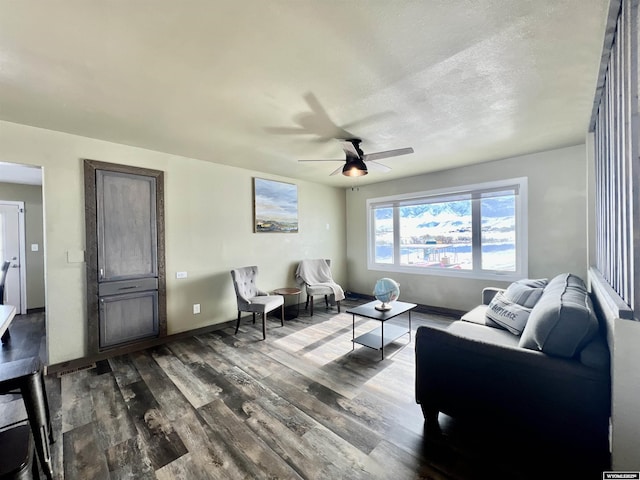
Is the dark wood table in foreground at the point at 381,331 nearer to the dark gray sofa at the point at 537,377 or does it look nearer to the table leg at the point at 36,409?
the dark gray sofa at the point at 537,377

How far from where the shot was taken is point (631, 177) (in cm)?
125

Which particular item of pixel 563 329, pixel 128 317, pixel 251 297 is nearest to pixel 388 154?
pixel 563 329

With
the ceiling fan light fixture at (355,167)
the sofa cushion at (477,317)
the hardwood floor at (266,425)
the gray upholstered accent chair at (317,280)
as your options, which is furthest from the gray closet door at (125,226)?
the sofa cushion at (477,317)

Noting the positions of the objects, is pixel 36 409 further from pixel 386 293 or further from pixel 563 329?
pixel 386 293

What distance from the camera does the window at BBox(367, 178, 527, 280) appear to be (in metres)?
3.99

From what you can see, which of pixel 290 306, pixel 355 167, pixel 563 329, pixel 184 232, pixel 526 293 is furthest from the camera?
pixel 290 306

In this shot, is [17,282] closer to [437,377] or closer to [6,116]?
[6,116]

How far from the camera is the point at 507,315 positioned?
247 centimetres

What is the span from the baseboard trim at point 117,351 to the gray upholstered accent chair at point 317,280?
1.53 m

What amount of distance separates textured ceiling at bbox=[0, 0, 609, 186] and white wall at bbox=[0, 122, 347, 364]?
262 millimetres

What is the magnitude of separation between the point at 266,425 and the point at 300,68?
2.47 meters

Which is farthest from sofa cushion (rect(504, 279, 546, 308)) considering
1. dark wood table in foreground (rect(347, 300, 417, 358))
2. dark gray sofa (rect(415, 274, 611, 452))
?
dark wood table in foreground (rect(347, 300, 417, 358))

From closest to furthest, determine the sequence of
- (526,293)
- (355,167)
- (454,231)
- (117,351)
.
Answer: (526,293) < (355,167) < (117,351) < (454,231)

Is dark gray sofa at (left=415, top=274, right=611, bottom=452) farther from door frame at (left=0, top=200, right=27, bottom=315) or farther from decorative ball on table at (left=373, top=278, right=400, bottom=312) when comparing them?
door frame at (left=0, top=200, right=27, bottom=315)
